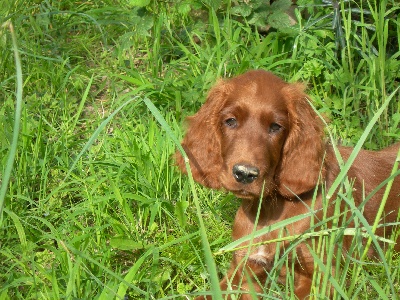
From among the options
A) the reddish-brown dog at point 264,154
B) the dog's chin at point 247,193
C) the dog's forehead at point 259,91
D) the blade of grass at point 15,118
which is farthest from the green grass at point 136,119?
the blade of grass at point 15,118

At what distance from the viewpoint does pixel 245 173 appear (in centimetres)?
289

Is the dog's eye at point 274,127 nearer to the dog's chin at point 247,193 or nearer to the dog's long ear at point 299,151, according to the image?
the dog's long ear at point 299,151

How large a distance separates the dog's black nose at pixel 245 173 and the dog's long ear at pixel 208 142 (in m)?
0.32

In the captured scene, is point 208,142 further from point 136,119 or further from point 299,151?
point 136,119

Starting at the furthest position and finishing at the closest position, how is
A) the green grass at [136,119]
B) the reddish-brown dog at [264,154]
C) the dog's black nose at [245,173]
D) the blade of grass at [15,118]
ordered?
the green grass at [136,119]
the reddish-brown dog at [264,154]
the dog's black nose at [245,173]
the blade of grass at [15,118]

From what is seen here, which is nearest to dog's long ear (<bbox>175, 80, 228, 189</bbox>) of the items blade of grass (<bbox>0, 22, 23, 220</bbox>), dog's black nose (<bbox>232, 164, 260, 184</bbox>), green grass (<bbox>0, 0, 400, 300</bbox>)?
green grass (<bbox>0, 0, 400, 300</bbox>)

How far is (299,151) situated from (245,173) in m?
0.38

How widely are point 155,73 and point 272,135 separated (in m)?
1.68

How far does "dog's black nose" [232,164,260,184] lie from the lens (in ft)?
9.45

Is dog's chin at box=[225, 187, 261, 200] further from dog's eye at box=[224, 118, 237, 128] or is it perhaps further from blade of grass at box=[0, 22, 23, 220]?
blade of grass at box=[0, 22, 23, 220]

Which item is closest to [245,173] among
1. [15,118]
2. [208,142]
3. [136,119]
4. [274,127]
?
[274,127]

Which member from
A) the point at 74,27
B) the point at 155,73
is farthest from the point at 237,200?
the point at 74,27

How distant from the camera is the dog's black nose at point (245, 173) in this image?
288 cm

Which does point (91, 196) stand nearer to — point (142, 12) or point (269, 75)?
point (269, 75)
